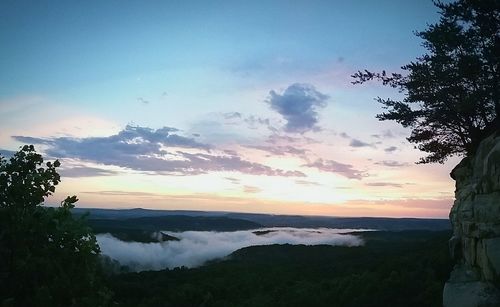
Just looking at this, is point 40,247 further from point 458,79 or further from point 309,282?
point 309,282

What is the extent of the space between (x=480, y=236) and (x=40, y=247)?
17.2 metres

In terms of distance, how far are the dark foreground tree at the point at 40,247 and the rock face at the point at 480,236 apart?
14.8 m

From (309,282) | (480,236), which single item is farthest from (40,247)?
(309,282)

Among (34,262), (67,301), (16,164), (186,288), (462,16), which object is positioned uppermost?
(462,16)

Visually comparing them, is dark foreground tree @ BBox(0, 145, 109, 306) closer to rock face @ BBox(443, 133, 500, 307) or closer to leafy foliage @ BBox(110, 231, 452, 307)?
leafy foliage @ BBox(110, 231, 452, 307)

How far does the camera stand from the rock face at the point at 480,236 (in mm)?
16203

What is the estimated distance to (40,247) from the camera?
788 cm

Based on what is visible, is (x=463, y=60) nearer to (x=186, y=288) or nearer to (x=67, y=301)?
(x=67, y=301)

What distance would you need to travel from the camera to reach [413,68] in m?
23.1

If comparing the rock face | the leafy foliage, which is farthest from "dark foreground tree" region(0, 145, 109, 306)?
the rock face

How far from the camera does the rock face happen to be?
1620cm

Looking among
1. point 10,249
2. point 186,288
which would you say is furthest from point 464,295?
point 186,288

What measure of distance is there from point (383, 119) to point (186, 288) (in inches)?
2691

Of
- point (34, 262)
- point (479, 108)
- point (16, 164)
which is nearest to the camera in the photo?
point (34, 262)
